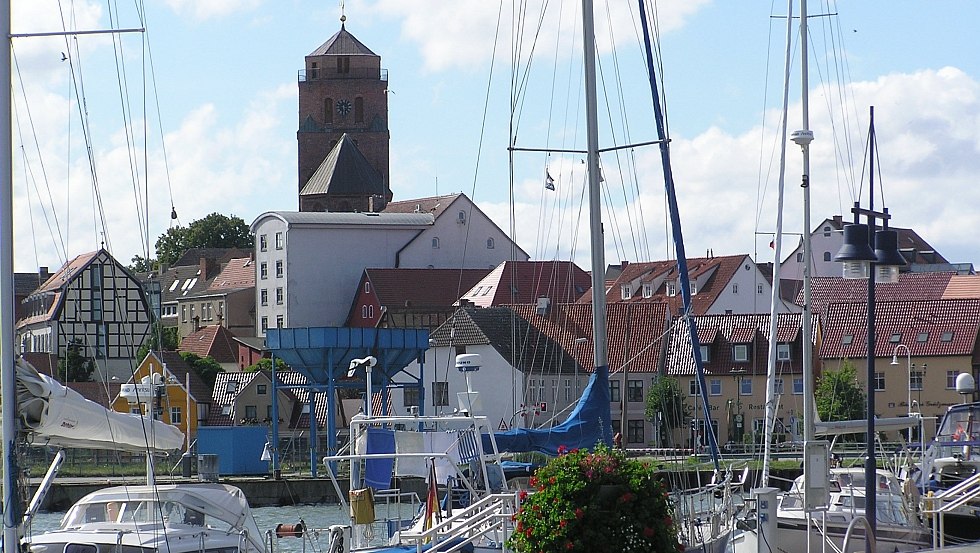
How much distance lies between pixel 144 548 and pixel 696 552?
22.8ft

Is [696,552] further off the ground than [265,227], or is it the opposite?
[265,227]

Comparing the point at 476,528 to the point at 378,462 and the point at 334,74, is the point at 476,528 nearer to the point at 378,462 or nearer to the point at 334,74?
A: the point at 378,462

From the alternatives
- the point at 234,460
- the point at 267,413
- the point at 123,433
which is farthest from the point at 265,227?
the point at 123,433

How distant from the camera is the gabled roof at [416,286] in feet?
376

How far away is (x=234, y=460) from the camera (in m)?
71.4

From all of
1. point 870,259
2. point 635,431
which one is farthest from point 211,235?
point 870,259

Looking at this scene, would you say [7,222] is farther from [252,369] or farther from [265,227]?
[265,227]

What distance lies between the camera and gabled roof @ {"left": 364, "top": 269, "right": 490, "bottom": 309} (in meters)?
115

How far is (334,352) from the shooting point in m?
68.3

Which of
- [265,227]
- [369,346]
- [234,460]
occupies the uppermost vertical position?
[265,227]

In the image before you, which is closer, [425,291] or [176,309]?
[425,291]

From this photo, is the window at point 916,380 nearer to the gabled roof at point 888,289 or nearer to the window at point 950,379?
the window at point 950,379

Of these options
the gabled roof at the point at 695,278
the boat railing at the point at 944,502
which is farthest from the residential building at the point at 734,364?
the boat railing at the point at 944,502

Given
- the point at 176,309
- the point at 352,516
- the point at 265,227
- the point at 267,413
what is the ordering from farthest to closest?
1. the point at 176,309
2. the point at 265,227
3. the point at 267,413
4. the point at 352,516
